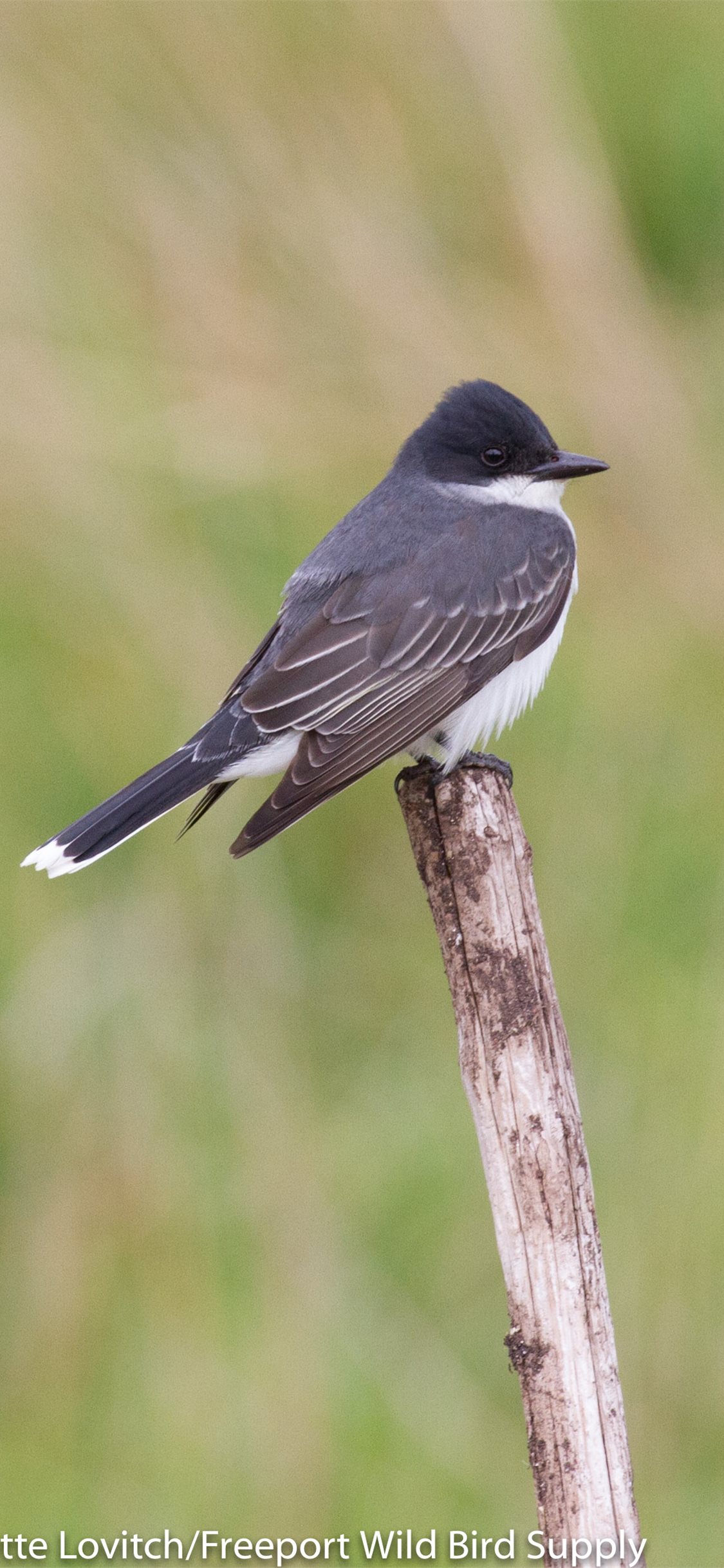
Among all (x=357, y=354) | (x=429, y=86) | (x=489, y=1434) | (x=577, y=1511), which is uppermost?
(x=429, y=86)

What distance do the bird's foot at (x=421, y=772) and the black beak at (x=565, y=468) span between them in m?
0.91

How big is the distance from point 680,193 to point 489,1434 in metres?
4.17

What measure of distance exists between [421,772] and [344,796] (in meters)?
1.58

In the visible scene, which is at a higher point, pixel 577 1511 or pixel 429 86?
pixel 429 86

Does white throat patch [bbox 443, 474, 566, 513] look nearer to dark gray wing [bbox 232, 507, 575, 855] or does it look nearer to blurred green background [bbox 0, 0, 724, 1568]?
dark gray wing [bbox 232, 507, 575, 855]

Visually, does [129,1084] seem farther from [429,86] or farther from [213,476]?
[429,86]

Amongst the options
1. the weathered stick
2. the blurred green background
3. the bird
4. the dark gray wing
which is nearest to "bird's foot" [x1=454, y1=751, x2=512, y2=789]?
the bird

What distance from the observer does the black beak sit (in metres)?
4.47

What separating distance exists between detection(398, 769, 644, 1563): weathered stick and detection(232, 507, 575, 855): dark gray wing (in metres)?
0.74

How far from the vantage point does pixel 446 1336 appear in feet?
15.3

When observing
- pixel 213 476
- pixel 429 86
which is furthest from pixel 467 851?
pixel 429 86

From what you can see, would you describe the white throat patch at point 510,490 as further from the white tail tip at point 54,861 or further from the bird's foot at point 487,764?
the white tail tip at point 54,861

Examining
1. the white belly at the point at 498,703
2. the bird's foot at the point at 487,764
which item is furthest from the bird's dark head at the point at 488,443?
the bird's foot at the point at 487,764

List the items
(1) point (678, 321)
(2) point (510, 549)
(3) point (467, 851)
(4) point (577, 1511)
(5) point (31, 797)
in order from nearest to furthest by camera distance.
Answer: (4) point (577, 1511) < (3) point (467, 851) < (2) point (510, 549) < (5) point (31, 797) < (1) point (678, 321)
